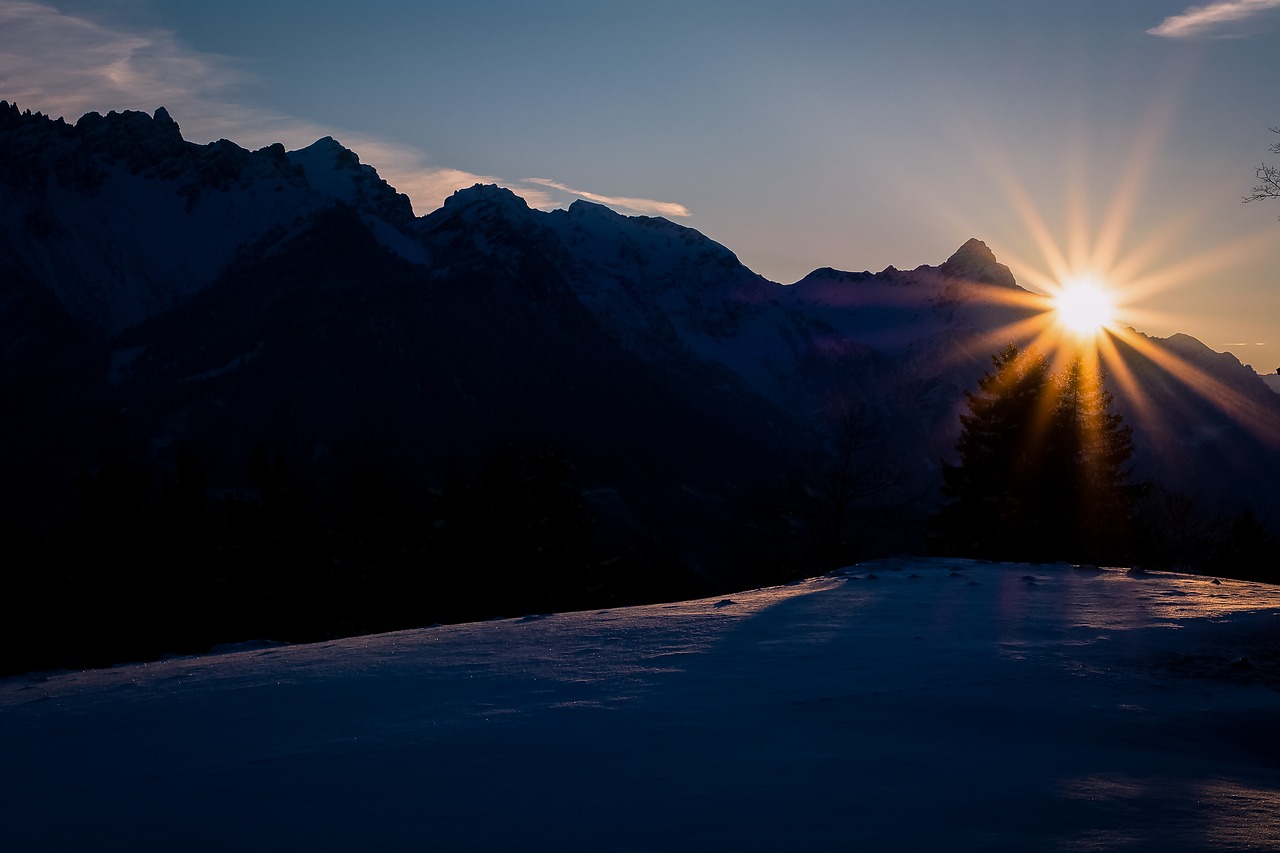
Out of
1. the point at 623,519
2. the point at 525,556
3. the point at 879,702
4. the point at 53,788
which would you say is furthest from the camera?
the point at 623,519

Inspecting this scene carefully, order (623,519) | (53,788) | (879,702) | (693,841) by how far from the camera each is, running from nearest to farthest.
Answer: (693,841) < (53,788) < (879,702) < (623,519)

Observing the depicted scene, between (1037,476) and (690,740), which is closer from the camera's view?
(690,740)

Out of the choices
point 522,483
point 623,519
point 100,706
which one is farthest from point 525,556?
point 623,519

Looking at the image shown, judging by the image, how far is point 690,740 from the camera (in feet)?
21.0

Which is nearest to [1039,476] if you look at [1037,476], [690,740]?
[1037,476]

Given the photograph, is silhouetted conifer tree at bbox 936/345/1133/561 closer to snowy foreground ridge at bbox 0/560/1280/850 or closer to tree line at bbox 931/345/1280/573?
tree line at bbox 931/345/1280/573

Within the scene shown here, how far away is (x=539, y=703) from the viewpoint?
736 cm

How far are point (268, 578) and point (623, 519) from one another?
13358cm

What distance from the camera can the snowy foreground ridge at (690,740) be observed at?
505 cm

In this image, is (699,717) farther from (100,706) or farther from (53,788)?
(100,706)

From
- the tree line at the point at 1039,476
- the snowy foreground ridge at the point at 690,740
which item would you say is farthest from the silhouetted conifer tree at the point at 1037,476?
the snowy foreground ridge at the point at 690,740

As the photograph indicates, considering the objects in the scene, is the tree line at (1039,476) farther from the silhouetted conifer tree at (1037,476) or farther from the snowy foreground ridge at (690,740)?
the snowy foreground ridge at (690,740)

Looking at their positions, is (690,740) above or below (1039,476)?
below

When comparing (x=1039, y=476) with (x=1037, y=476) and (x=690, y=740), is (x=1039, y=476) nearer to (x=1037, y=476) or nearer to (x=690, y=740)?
(x=1037, y=476)
